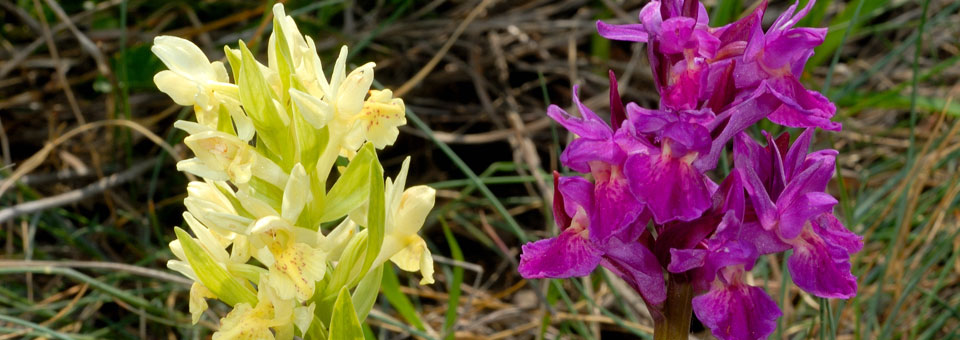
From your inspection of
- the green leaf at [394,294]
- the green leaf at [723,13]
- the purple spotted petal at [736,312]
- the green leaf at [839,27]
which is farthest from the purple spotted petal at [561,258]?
the green leaf at [839,27]

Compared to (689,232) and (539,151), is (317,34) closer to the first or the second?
(539,151)

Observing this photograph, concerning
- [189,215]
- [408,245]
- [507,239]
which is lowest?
[507,239]

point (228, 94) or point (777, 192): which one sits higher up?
point (228, 94)

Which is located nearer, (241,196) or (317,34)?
(241,196)

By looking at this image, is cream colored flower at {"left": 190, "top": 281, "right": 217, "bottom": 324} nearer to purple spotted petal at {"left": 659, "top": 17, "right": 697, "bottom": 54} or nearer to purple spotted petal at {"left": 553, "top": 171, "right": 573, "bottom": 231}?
purple spotted petal at {"left": 553, "top": 171, "right": 573, "bottom": 231}

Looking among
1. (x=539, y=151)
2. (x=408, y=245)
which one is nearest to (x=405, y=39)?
(x=539, y=151)

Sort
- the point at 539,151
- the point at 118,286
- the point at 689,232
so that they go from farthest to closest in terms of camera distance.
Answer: the point at 539,151 < the point at 118,286 < the point at 689,232
